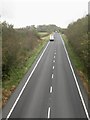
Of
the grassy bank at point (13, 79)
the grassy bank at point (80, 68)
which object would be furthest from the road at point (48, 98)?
the grassy bank at point (80, 68)

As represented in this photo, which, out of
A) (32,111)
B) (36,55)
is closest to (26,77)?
(32,111)

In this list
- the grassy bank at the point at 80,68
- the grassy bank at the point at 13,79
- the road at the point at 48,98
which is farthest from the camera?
the grassy bank at the point at 80,68

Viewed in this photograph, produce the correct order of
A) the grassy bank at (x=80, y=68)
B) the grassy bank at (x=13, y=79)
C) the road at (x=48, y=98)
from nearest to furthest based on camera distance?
the road at (x=48, y=98) < the grassy bank at (x=13, y=79) < the grassy bank at (x=80, y=68)

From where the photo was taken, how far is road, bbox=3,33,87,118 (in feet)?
79.8

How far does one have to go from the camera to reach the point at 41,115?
23.8 meters

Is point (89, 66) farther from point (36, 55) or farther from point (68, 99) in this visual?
point (36, 55)

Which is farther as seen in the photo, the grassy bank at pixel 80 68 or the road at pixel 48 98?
the grassy bank at pixel 80 68

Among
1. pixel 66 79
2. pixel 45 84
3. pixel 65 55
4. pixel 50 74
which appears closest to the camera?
pixel 45 84

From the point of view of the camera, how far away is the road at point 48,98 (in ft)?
79.8

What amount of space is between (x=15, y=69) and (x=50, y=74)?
17.2 feet

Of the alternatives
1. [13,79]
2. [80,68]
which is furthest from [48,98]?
[80,68]

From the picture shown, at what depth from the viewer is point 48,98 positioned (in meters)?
28.3

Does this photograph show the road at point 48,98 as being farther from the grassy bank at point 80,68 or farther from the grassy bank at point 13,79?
the grassy bank at point 80,68

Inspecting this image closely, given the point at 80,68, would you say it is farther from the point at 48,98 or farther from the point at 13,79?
the point at 48,98
